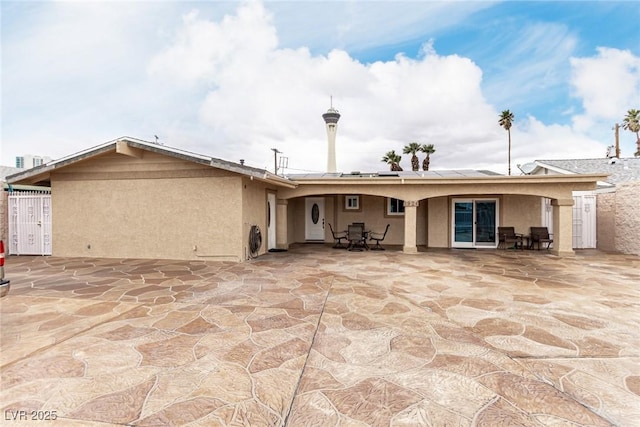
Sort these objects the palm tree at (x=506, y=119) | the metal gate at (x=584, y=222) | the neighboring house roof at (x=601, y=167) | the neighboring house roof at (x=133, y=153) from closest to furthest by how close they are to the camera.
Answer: the neighboring house roof at (x=133, y=153), the metal gate at (x=584, y=222), the neighboring house roof at (x=601, y=167), the palm tree at (x=506, y=119)

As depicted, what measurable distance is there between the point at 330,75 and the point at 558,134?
760 inches

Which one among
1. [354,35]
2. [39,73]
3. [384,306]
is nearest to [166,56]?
[39,73]

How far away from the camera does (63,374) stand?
2879mm

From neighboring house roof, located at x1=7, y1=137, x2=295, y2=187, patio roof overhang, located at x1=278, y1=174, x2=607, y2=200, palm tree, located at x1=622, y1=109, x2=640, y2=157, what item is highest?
palm tree, located at x1=622, y1=109, x2=640, y2=157

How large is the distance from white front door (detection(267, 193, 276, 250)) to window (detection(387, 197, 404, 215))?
214 inches

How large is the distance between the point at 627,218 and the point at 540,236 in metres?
2.95

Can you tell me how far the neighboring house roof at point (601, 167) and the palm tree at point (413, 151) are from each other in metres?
13.4

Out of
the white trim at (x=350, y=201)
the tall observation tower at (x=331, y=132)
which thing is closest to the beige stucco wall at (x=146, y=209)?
the white trim at (x=350, y=201)

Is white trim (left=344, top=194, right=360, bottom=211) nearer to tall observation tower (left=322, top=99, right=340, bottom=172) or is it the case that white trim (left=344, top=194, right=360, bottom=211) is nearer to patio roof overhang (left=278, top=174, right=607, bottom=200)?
patio roof overhang (left=278, top=174, right=607, bottom=200)

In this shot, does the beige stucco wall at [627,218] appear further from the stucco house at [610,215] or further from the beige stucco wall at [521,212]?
the beige stucco wall at [521,212]

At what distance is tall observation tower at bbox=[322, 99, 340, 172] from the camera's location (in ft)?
66.7

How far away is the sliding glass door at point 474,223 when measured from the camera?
12.7 m

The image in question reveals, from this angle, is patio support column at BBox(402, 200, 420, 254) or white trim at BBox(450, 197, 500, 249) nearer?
patio support column at BBox(402, 200, 420, 254)

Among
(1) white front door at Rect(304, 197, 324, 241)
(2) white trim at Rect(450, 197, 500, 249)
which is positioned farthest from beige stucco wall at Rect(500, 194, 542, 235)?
(1) white front door at Rect(304, 197, 324, 241)
